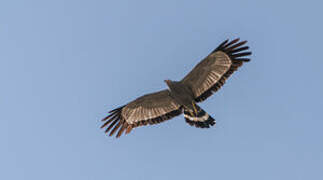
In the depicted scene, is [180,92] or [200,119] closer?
[180,92]

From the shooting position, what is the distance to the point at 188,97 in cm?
2105

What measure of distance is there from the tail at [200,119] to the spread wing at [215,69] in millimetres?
545

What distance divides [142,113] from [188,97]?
1992mm

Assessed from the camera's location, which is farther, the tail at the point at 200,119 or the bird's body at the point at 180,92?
the tail at the point at 200,119

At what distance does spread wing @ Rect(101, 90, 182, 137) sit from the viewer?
21.7m

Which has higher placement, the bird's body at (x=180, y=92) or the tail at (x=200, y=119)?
the bird's body at (x=180, y=92)

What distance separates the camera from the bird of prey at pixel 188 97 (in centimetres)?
2034

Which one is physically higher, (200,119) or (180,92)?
(180,92)

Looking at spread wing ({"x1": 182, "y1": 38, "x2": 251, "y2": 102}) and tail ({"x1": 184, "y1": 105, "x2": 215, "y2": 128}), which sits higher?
spread wing ({"x1": 182, "y1": 38, "x2": 251, "y2": 102})

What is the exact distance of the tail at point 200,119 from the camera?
840 inches

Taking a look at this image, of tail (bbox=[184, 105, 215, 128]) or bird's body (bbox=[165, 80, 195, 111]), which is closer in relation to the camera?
bird's body (bbox=[165, 80, 195, 111])

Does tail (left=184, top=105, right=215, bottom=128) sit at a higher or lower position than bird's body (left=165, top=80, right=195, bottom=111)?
lower

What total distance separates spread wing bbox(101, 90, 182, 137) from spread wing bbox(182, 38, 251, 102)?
1.07 meters

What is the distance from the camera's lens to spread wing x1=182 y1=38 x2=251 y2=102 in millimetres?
20172
